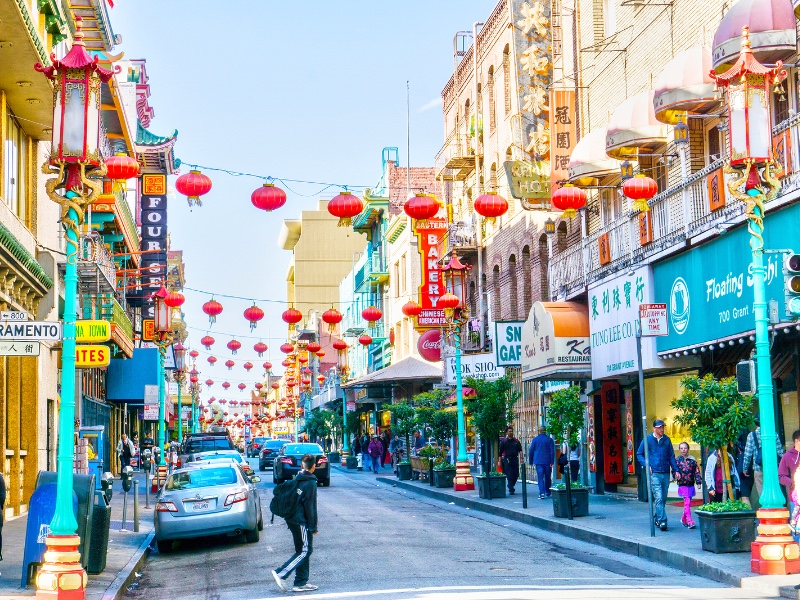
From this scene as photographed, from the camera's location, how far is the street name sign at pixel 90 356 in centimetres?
2516

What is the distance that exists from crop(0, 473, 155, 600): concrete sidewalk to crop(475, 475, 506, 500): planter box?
27.3 feet

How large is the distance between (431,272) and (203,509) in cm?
2938

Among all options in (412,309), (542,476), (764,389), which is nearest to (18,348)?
(764,389)

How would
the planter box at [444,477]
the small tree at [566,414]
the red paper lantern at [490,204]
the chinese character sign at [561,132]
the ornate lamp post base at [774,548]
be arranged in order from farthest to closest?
the planter box at [444,477] → the chinese character sign at [561,132] → the red paper lantern at [490,204] → the small tree at [566,414] → the ornate lamp post base at [774,548]

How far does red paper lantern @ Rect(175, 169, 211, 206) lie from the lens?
62.7 feet

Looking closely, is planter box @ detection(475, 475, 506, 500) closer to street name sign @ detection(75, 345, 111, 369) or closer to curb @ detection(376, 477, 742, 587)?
curb @ detection(376, 477, 742, 587)

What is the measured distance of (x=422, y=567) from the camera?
15.5 meters

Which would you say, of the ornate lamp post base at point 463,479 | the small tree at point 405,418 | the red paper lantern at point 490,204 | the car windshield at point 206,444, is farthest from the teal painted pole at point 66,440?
the small tree at point 405,418

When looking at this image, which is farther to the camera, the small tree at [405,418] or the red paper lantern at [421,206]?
the small tree at [405,418]

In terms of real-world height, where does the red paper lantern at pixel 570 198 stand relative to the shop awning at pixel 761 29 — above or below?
below

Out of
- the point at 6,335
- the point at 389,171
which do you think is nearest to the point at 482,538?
the point at 6,335

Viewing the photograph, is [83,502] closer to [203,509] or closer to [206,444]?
[203,509]

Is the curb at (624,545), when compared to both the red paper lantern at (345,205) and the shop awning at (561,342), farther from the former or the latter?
the red paper lantern at (345,205)

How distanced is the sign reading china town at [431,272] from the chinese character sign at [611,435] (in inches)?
687
